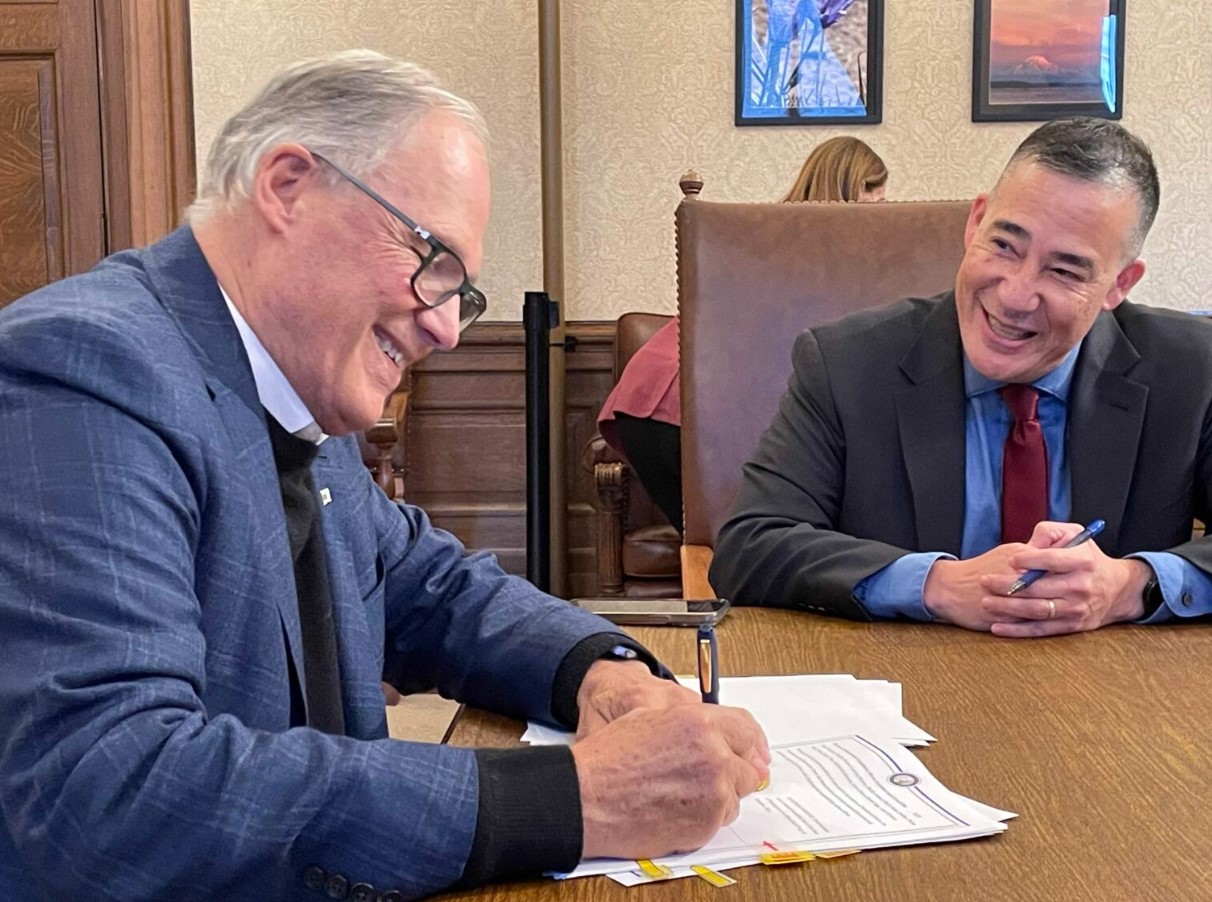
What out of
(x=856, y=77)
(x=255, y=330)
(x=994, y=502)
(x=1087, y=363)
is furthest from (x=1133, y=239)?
(x=856, y=77)

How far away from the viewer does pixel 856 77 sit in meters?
4.69

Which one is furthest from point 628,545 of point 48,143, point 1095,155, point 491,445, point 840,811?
point 840,811

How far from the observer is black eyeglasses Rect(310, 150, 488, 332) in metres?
1.10

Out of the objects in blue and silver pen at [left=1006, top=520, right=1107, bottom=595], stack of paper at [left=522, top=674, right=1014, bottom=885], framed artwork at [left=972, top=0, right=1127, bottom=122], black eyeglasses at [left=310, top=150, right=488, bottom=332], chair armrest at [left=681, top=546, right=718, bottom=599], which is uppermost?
framed artwork at [left=972, top=0, right=1127, bottom=122]

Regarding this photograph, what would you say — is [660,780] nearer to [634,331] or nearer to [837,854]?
[837,854]

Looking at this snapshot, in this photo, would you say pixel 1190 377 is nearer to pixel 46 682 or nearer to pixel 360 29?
pixel 46 682

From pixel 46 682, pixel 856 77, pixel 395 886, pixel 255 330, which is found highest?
pixel 856 77

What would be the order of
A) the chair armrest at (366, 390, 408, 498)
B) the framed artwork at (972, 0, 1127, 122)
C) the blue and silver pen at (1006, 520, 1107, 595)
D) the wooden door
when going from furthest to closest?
the framed artwork at (972, 0, 1127, 122)
the wooden door
the chair armrest at (366, 390, 408, 498)
the blue and silver pen at (1006, 520, 1107, 595)

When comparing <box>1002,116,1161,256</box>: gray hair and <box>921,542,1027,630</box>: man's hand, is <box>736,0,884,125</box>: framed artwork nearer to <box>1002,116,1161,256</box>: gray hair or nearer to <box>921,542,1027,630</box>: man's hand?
<box>1002,116,1161,256</box>: gray hair

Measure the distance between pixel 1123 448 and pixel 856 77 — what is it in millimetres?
3024

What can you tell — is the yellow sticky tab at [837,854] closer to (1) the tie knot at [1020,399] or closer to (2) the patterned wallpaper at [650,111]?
(1) the tie knot at [1020,399]

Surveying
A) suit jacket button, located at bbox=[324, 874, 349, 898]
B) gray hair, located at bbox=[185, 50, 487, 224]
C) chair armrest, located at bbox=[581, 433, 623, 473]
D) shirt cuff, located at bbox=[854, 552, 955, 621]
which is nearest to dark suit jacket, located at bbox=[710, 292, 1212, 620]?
shirt cuff, located at bbox=[854, 552, 955, 621]

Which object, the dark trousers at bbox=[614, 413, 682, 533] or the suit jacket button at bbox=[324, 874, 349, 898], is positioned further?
the dark trousers at bbox=[614, 413, 682, 533]

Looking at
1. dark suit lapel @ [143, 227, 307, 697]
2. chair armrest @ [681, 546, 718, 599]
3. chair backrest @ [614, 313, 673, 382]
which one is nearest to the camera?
dark suit lapel @ [143, 227, 307, 697]
